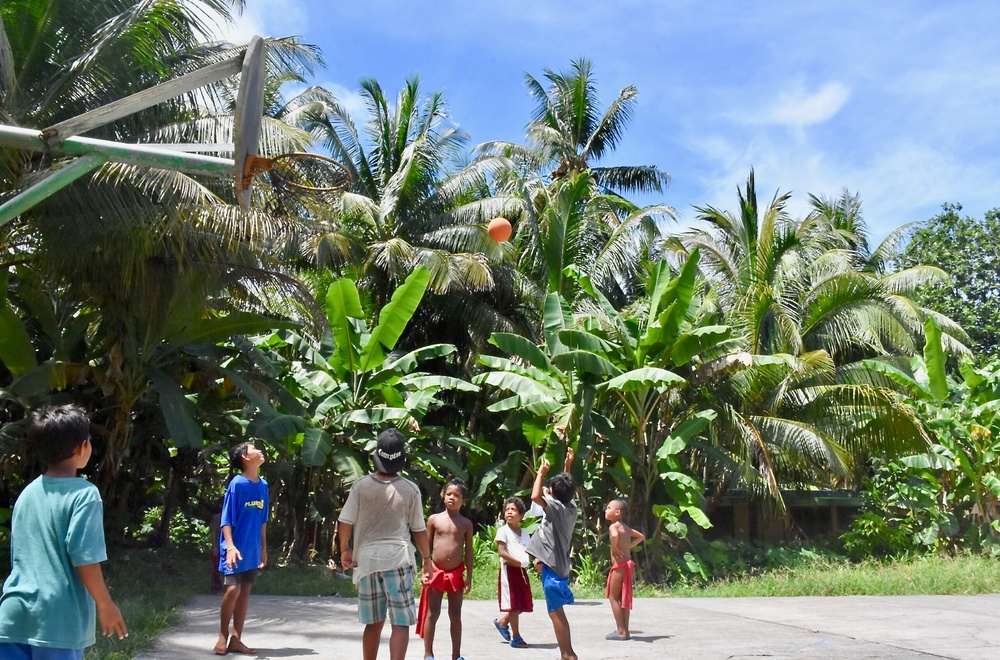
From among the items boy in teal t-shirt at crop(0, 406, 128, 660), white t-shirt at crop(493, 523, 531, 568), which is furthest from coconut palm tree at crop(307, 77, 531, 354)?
boy in teal t-shirt at crop(0, 406, 128, 660)

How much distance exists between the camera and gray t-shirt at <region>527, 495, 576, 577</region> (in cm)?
674

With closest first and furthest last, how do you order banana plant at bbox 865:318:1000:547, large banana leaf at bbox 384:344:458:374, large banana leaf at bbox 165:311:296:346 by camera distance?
large banana leaf at bbox 165:311:296:346 → large banana leaf at bbox 384:344:458:374 → banana plant at bbox 865:318:1000:547

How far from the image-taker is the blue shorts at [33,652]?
3.37 metres

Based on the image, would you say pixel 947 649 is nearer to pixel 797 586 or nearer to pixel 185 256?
pixel 797 586

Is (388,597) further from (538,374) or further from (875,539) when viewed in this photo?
(875,539)

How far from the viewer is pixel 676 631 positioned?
830cm

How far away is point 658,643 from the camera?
757cm

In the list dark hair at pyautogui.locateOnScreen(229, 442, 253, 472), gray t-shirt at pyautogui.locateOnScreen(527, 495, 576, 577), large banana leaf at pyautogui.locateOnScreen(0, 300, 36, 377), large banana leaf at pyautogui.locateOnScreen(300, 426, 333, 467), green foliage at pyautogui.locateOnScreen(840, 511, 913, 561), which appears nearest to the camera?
dark hair at pyautogui.locateOnScreen(229, 442, 253, 472)

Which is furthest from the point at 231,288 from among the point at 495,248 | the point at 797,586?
the point at 797,586

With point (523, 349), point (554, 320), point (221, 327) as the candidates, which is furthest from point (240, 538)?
point (554, 320)

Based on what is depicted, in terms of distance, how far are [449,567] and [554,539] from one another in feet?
2.82

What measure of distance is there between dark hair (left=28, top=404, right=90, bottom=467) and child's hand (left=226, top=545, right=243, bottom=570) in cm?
288

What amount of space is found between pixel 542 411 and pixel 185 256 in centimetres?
524

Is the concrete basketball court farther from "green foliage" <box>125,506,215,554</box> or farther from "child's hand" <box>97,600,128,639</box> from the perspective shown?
"green foliage" <box>125,506,215,554</box>
